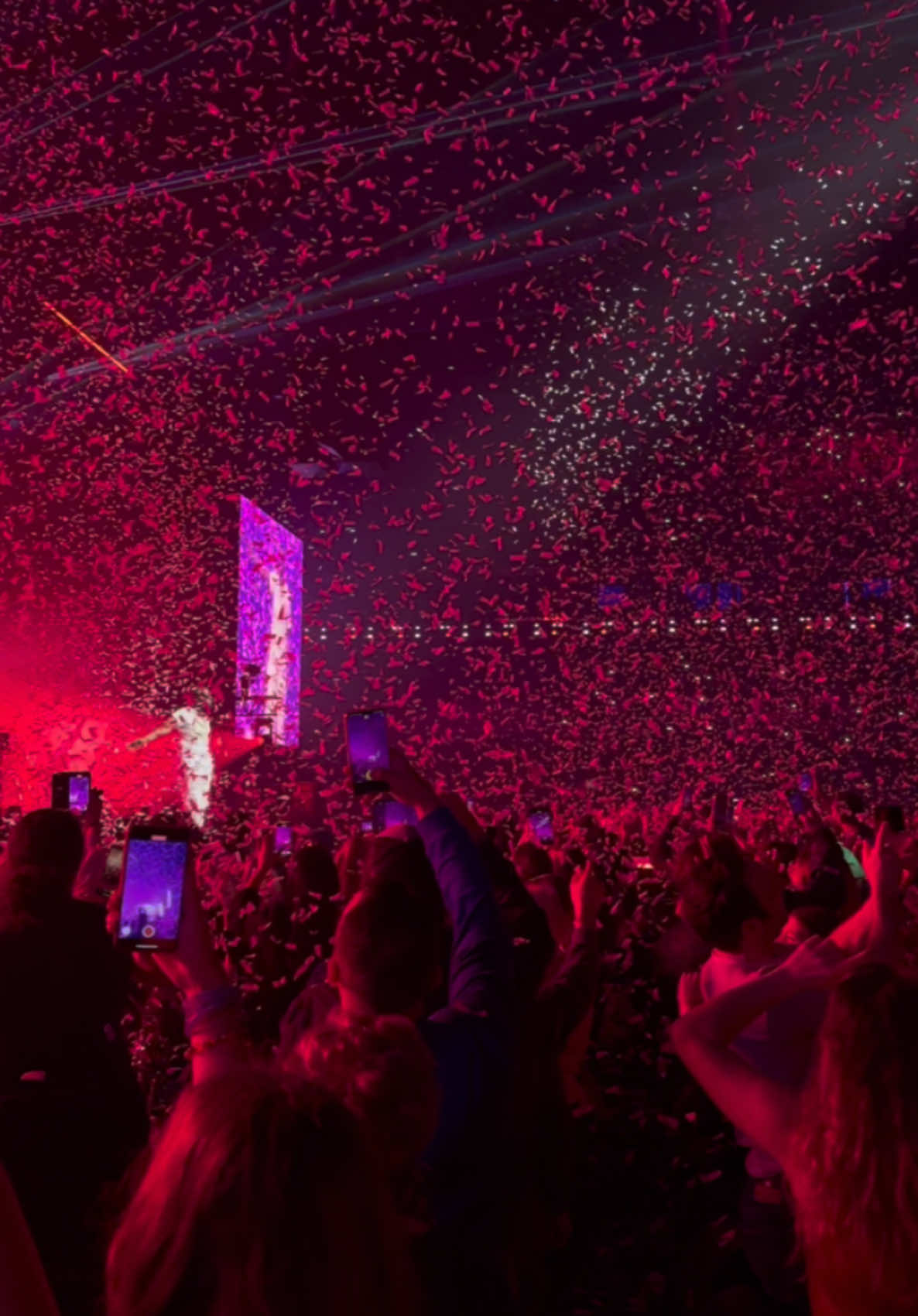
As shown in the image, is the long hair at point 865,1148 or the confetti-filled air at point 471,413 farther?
the confetti-filled air at point 471,413

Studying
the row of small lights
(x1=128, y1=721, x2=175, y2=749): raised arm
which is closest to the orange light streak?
(x1=128, y1=721, x2=175, y2=749): raised arm

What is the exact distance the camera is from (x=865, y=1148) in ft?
4.68

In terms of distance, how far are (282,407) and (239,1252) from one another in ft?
50.0

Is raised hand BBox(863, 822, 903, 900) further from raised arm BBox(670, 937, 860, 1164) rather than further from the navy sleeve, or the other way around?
the navy sleeve

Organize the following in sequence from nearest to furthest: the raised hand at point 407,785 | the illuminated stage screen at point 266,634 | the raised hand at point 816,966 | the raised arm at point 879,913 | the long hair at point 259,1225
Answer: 1. the long hair at point 259,1225
2. the raised hand at point 816,966
3. the raised arm at point 879,913
4. the raised hand at point 407,785
5. the illuminated stage screen at point 266,634

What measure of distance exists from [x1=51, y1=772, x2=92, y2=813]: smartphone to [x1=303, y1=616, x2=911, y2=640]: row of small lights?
12653mm

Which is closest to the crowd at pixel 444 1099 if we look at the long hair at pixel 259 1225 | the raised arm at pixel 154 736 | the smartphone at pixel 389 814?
the long hair at pixel 259 1225

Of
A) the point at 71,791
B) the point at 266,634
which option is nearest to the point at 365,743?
the point at 71,791

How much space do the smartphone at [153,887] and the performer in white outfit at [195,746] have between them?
531 inches

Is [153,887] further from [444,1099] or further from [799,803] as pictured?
[799,803]

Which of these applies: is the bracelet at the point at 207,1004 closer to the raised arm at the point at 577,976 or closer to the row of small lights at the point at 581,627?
the raised arm at the point at 577,976

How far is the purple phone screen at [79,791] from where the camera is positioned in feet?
21.2

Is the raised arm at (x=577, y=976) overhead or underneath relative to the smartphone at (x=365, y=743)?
underneath

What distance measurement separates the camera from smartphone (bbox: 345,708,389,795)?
3070 millimetres
